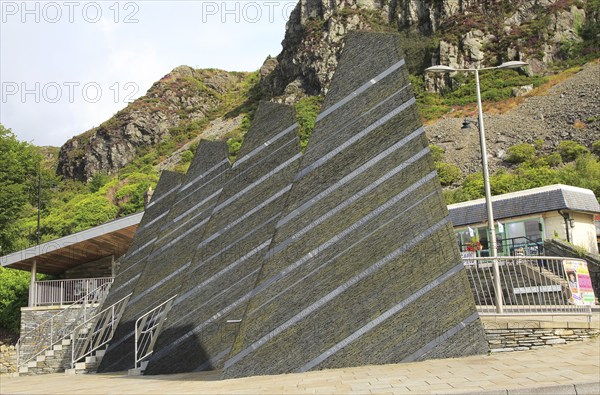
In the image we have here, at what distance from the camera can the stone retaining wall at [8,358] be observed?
22125mm

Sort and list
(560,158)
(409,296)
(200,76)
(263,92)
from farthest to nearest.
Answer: (200,76), (263,92), (560,158), (409,296)

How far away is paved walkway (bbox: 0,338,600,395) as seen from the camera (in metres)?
5.58

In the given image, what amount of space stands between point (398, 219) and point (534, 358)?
2.62 m

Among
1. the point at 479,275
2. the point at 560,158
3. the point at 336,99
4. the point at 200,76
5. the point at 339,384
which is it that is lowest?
the point at 560,158

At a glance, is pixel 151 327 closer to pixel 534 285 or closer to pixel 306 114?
pixel 534 285

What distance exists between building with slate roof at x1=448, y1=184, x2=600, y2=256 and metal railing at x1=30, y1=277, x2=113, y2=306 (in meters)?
13.6

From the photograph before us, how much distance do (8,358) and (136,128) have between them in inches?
3038

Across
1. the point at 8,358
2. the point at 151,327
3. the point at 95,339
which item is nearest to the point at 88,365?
the point at 95,339

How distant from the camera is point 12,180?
36.9 m

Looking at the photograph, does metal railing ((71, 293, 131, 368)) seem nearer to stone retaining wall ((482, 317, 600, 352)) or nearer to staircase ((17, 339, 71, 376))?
staircase ((17, 339, 71, 376))

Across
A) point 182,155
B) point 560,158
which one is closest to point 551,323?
point 560,158

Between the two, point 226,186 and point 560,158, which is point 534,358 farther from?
point 560,158

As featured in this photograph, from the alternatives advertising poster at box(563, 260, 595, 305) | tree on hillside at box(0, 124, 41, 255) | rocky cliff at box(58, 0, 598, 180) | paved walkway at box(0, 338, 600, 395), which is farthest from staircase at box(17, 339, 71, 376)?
rocky cliff at box(58, 0, 598, 180)

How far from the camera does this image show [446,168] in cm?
5344
